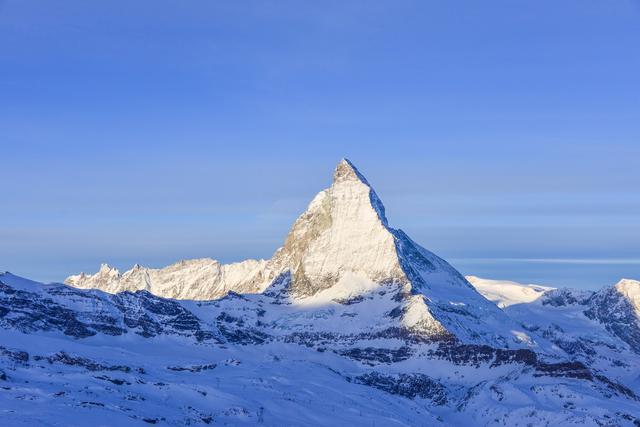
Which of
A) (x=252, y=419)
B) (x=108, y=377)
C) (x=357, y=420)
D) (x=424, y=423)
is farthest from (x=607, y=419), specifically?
(x=108, y=377)

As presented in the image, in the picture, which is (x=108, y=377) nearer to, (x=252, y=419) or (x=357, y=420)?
(x=252, y=419)

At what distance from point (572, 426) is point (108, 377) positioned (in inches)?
3607

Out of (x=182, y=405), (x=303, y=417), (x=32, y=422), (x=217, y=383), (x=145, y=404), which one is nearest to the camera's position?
(x=32, y=422)

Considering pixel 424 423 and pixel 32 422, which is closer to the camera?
pixel 32 422

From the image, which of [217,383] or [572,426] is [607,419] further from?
[217,383]

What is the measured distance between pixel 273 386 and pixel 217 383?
10.9m

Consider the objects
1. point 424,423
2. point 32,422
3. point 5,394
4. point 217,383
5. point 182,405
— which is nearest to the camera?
point 32,422

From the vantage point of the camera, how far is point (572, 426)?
18862 centimetres

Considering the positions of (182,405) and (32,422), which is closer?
(32,422)

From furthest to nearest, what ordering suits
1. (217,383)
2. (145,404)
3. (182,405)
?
1. (217,383)
2. (182,405)
3. (145,404)

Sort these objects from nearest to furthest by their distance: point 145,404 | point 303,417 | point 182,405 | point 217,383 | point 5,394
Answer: point 5,394
point 145,404
point 182,405
point 303,417
point 217,383

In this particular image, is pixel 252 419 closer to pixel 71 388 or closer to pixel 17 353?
pixel 71 388

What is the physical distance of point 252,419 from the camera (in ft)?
452

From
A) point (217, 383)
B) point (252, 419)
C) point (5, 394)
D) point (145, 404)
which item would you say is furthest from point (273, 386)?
point (5, 394)
